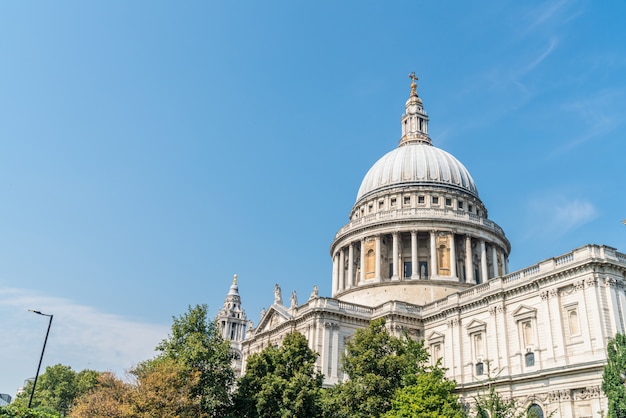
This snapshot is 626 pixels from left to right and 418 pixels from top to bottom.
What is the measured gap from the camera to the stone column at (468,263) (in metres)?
62.2

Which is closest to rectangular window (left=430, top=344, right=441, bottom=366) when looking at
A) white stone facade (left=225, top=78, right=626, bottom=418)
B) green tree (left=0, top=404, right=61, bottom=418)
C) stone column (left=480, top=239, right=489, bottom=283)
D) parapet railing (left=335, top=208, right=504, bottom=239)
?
white stone facade (left=225, top=78, right=626, bottom=418)

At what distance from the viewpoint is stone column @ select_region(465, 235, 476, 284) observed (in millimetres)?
62219

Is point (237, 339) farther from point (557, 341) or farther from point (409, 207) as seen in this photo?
point (557, 341)

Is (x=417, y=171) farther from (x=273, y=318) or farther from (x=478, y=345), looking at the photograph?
(x=478, y=345)

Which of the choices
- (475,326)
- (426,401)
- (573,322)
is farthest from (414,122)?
(426,401)

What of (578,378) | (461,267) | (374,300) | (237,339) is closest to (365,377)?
(578,378)

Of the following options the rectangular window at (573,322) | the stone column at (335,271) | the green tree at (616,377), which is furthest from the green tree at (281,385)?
the stone column at (335,271)

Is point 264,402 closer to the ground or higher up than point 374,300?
closer to the ground

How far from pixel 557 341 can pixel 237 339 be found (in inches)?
3401

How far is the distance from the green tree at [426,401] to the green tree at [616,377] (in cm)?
904

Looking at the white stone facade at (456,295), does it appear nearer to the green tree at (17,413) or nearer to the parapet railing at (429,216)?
the parapet railing at (429,216)

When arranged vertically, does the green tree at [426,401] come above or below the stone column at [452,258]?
below

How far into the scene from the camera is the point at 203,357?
39406 millimetres

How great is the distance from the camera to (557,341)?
4050 cm
